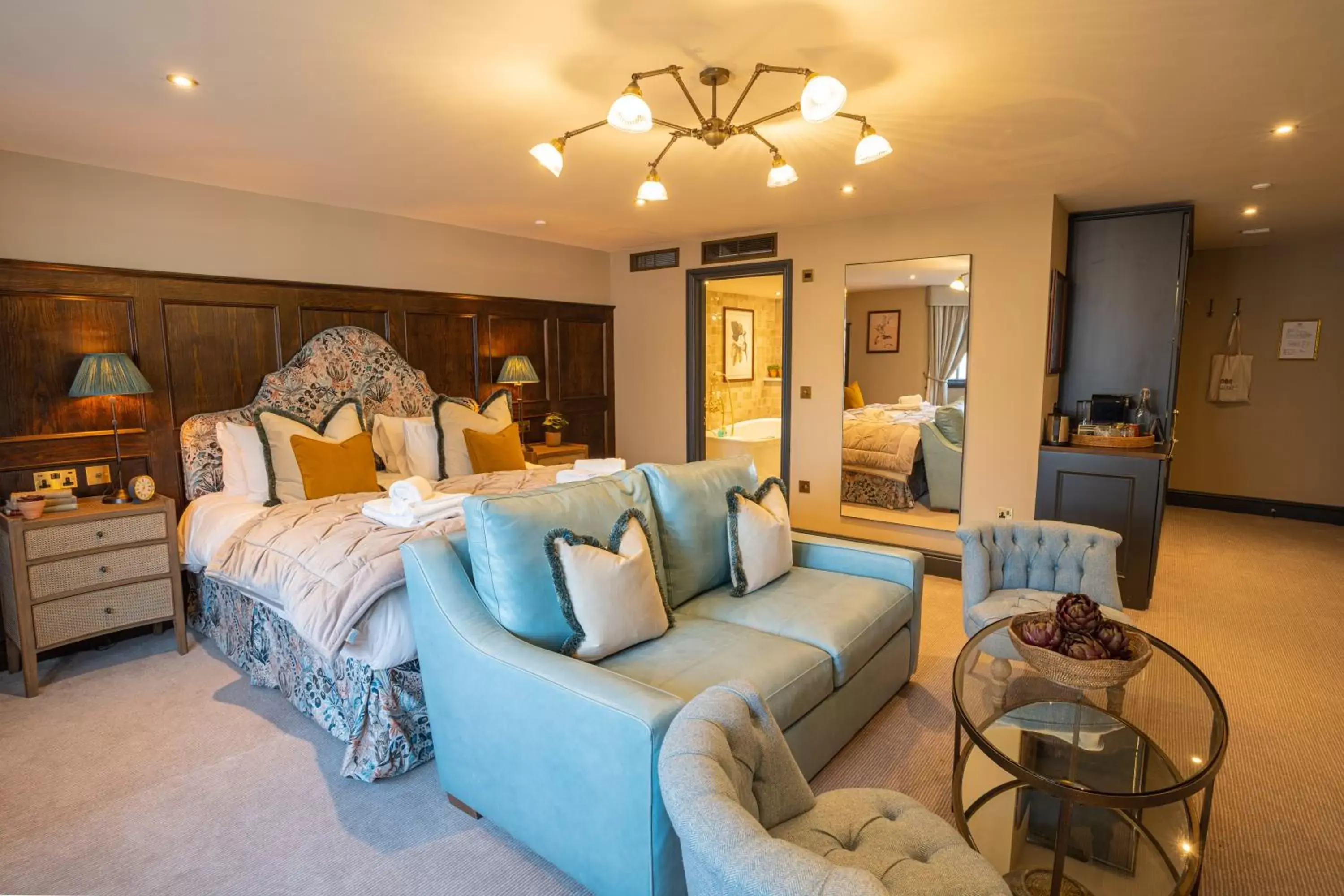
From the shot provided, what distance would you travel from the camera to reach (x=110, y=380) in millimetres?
3248

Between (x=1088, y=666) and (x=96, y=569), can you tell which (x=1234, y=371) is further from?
(x=96, y=569)

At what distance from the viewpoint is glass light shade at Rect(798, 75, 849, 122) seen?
6.42 feet

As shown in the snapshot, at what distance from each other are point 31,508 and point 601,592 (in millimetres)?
2741

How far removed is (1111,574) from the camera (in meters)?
2.87

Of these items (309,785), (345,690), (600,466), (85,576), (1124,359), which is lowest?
(309,785)

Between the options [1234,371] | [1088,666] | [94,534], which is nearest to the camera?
[1088,666]

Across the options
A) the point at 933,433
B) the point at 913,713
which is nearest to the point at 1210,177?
the point at 933,433

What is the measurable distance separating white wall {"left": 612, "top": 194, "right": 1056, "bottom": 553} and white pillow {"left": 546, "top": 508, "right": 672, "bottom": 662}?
10.2 ft

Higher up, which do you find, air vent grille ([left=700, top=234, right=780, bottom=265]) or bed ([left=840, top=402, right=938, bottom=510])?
air vent grille ([left=700, top=234, right=780, bottom=265])

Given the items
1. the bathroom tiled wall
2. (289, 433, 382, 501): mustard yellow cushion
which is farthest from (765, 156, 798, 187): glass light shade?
the bathroom tiled wall

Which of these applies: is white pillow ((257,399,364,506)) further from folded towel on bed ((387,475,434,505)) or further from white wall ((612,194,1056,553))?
white wall ((612,194,1056,553))

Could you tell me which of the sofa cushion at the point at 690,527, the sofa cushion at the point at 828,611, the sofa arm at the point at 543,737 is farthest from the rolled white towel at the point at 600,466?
the sofa arm at the point at 543,737

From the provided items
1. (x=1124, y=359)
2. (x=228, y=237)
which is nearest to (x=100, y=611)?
(x=228, y=237)

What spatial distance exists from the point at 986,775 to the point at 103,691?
11.8 feet
